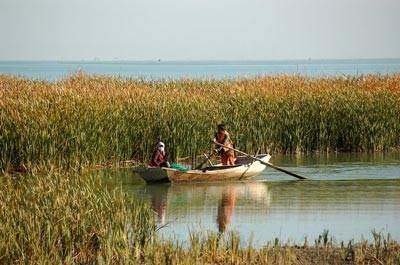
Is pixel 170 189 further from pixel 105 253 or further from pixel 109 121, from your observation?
pixel 105 253

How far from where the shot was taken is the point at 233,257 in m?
10.6

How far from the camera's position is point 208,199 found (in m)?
17.4

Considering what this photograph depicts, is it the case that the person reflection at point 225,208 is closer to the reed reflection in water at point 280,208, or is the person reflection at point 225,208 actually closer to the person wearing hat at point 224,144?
the reed reflection in water at point 280,208

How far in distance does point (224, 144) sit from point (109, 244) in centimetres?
957

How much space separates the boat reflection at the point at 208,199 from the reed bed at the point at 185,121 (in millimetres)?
2650

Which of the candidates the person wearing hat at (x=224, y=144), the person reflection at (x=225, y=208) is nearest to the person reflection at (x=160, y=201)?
the person reflection at (x=225, y=208)

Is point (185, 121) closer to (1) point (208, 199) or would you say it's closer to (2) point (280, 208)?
(1) point (208, 199)

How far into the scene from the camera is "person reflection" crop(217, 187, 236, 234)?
566 inches

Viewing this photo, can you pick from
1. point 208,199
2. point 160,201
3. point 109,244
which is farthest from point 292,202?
point 109,244

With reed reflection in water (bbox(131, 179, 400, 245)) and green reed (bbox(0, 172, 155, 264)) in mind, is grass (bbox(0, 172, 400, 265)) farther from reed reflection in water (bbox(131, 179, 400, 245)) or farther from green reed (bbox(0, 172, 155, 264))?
reed reflection in water (bbox(131, 179, 400, 245))

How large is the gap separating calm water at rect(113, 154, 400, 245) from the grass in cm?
136

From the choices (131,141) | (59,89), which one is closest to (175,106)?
(131,141)

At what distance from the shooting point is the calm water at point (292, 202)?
13.9 metres

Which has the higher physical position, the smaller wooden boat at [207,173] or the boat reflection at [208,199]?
the smaller wooden boat at [207,173]
